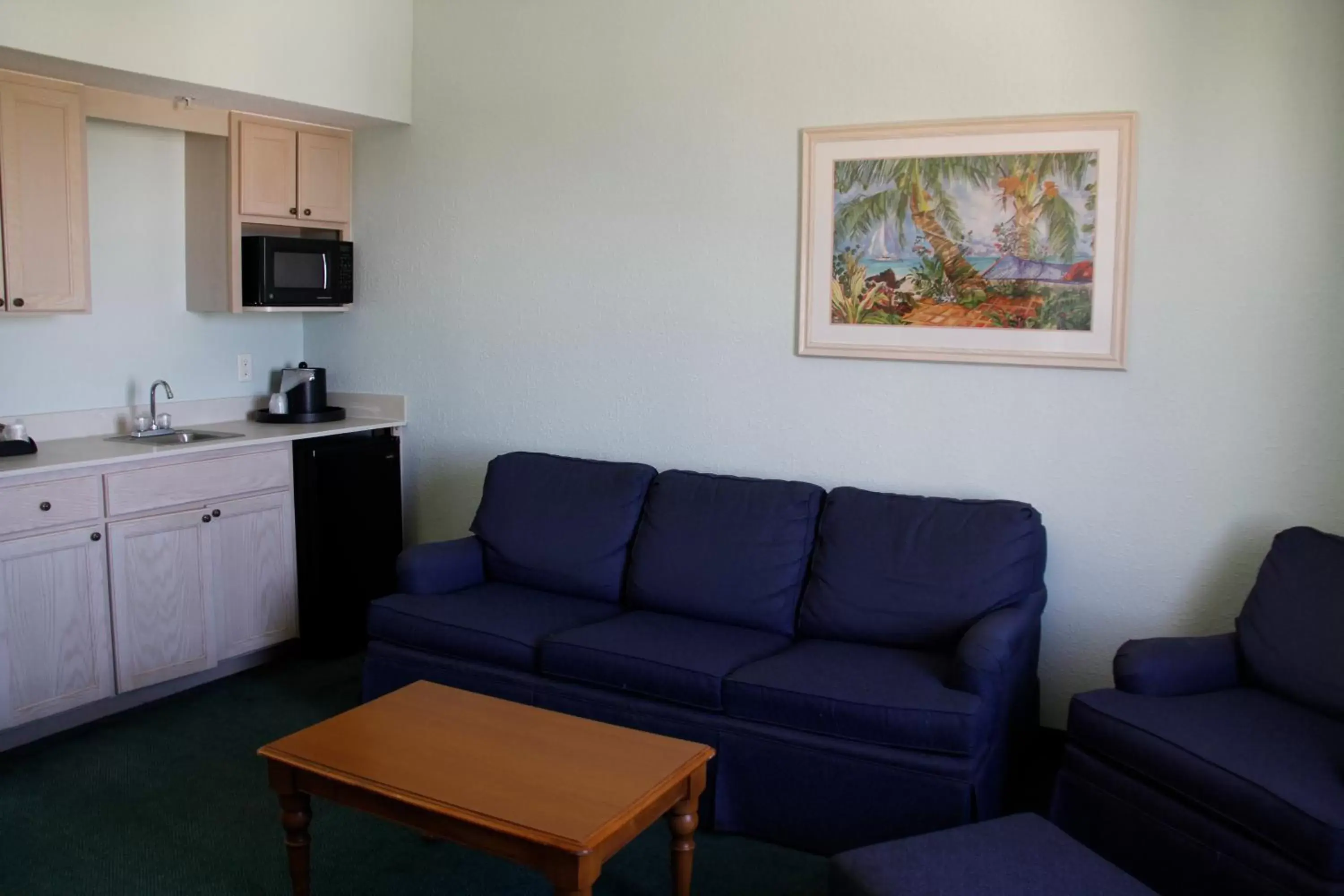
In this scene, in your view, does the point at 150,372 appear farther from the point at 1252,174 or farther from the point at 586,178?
the point at 1252,174

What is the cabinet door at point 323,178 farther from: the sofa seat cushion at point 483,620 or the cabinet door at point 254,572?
the sofa seat cushion at point 483,620

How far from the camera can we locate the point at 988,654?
2.95 meters

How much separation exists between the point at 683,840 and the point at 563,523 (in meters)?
1.57

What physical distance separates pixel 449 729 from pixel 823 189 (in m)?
2.13

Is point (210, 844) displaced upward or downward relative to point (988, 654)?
downward

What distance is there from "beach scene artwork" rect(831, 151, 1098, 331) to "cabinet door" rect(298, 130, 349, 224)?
7.00 ft

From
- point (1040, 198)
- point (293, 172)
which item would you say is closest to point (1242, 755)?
point (1040, 198)

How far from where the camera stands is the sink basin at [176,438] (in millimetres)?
4105

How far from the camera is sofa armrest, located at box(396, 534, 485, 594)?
3.83m

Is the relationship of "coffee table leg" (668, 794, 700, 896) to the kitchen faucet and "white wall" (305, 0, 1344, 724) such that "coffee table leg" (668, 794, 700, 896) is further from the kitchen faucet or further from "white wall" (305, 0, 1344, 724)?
the kitchen faucet

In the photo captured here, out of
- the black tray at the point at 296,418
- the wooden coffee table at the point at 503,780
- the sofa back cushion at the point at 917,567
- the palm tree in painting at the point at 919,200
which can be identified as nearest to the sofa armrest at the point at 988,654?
the sofa back cushion at the point at 917,567

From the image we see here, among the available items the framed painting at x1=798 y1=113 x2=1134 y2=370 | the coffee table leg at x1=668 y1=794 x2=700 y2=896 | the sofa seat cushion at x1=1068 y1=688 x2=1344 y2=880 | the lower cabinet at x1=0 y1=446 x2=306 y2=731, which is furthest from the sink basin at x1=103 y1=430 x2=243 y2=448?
the sofa seat cushion at x1=1068 y1=688 x2=1344 y2=880

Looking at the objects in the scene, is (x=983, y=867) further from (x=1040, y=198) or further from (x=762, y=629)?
(x=1040, y=198)

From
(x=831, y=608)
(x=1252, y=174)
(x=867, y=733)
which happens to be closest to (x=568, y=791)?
(x=867, y=733)
